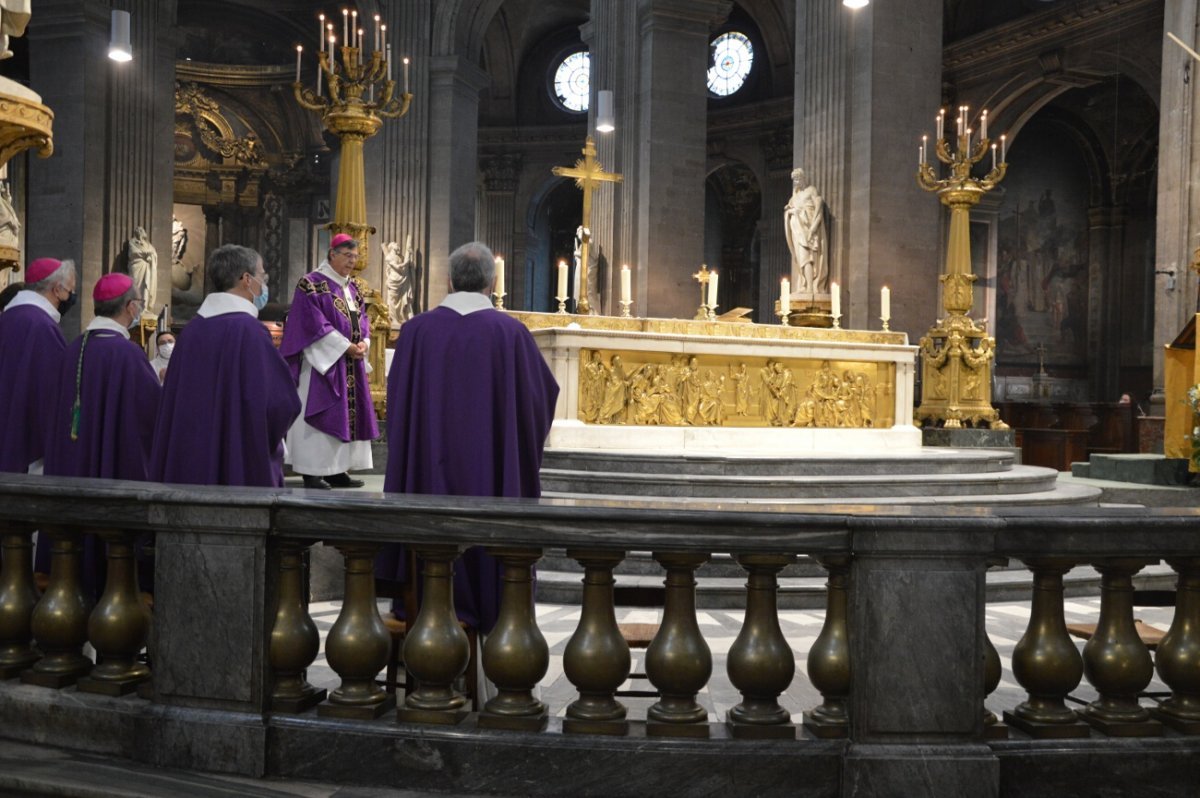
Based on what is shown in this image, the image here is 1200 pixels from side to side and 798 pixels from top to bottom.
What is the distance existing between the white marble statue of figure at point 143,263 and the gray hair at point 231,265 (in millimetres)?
16615

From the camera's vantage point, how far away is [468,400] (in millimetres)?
4098

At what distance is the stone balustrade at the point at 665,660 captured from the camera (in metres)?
2.79

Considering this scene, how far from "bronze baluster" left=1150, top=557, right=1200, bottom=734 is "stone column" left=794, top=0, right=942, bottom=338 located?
42.7ft

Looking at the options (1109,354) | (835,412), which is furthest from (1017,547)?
(1109,354)

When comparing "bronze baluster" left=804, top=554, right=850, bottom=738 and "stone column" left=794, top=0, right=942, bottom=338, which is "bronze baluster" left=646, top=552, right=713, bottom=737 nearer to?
"bronze baluster" left=804, top=554, right=850, bottom=738

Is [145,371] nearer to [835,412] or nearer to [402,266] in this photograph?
[835,412]

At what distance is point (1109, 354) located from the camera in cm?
2717

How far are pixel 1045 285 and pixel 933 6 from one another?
522 inches

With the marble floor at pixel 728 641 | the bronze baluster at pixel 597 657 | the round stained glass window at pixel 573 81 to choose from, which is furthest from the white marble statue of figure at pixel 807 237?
the round stained glass window at pixel 573 81

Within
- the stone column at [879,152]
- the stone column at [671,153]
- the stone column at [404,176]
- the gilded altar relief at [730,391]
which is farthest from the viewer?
the stone column at [404,176]

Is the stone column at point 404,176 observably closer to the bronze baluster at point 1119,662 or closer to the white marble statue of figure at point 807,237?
the white marble statue of figure at point 807,237

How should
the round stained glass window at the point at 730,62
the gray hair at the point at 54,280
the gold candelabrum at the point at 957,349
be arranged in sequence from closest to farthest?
the gray hair at the point at 54,280, the gold candelabrum at the point at 957,349, the round stained glass window at the point at 730,62

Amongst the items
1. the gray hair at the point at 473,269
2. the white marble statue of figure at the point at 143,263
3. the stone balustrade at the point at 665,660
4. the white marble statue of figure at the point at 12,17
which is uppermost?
the white marble statue of figure at the point at 143,263

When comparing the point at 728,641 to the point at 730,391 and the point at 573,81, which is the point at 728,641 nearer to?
the point at 730,391
